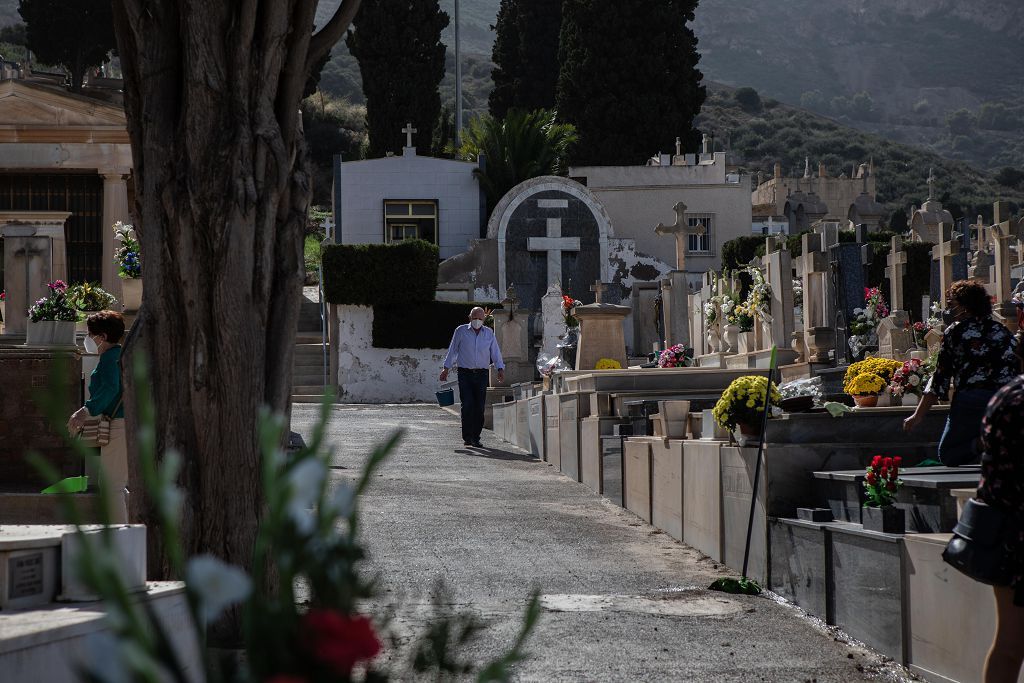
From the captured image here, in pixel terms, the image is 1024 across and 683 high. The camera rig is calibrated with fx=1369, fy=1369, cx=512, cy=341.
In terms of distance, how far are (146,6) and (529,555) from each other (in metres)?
4.18

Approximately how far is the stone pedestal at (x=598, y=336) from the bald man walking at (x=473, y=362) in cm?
304

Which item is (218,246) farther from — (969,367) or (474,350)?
(474,350)

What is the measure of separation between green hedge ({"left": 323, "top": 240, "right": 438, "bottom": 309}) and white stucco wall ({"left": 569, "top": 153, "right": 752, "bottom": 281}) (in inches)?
450

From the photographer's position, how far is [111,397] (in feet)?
26.1

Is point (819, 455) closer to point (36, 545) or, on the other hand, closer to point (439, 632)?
point (36, 545)

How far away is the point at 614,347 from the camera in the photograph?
18922 millimetres

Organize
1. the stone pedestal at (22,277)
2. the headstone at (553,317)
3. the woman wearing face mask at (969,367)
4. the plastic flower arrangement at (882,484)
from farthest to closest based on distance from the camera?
the headstone at (553,317), the stone pedestal at (22,277), the woman wearing face mask at (969,367), the plastic flower arrangement at (882,484)

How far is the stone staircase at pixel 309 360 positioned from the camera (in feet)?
100

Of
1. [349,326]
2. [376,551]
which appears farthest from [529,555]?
[349,326]

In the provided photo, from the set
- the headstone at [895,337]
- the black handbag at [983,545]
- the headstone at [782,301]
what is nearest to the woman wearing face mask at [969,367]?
the black handbag at [983,545]

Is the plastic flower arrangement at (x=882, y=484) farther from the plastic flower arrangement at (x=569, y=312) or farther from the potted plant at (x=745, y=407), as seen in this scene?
the plastic flower arrangement at (x=569, y=312)

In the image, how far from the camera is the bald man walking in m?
15.9

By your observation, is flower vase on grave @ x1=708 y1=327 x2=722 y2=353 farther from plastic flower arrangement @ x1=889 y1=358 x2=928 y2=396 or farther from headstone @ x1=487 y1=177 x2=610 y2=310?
headstone @ x1=487 y1=177 x2=610 y2=310

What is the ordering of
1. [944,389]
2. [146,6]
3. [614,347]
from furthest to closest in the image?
[614,347]
[944,389]
[146,6]
